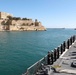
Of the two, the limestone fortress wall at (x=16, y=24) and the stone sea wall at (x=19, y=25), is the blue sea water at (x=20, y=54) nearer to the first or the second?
the stone sea wall at (x=19, y=25)

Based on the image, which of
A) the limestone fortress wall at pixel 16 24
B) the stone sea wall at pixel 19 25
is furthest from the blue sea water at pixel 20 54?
the limestone fortress wall at pixel 16 24

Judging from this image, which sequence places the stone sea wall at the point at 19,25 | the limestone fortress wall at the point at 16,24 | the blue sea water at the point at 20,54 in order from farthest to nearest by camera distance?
1. the limestone fortress wall at the point at 16,24
2. the stone sea wall at the point at 19,25
3. the blue sea water at the point at 20,54

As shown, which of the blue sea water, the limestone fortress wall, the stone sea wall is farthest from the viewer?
the limestone fortress wall

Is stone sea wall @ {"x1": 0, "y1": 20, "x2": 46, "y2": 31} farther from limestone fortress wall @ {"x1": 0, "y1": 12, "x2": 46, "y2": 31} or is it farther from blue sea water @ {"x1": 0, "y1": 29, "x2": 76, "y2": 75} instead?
blue sea water @ {"x1": 0, "y1": 29, "x2": 76, "y2": 75}

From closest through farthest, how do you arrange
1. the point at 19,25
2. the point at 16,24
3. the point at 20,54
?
the point at 20,54 < the point at 16,24 < the point at 19,25

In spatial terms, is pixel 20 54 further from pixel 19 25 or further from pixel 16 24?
pixel 19 25

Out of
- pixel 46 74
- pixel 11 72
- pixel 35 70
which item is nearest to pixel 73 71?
pixel 46 74

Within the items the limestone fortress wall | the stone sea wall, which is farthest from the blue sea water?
the limestone fortress wall

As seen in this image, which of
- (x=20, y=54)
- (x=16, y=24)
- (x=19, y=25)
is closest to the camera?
(x=20, y=54)

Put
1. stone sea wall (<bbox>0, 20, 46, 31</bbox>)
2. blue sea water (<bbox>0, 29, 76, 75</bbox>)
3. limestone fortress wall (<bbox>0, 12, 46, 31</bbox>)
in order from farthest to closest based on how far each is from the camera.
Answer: limestone fortress wall (<bbox>0, 12, 46, 31</bbox>)
stone sea wall (<bbox>0, 20, 46, 31</bbox>)
blue sea water (<bbox>0, 29, 76, 75</bbox>)

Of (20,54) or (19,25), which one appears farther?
(19,25)

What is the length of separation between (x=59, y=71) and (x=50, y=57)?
691cm

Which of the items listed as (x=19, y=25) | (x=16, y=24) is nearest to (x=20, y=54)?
(x=16, y=24)

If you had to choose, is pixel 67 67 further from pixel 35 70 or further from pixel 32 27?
pixel 32 27
